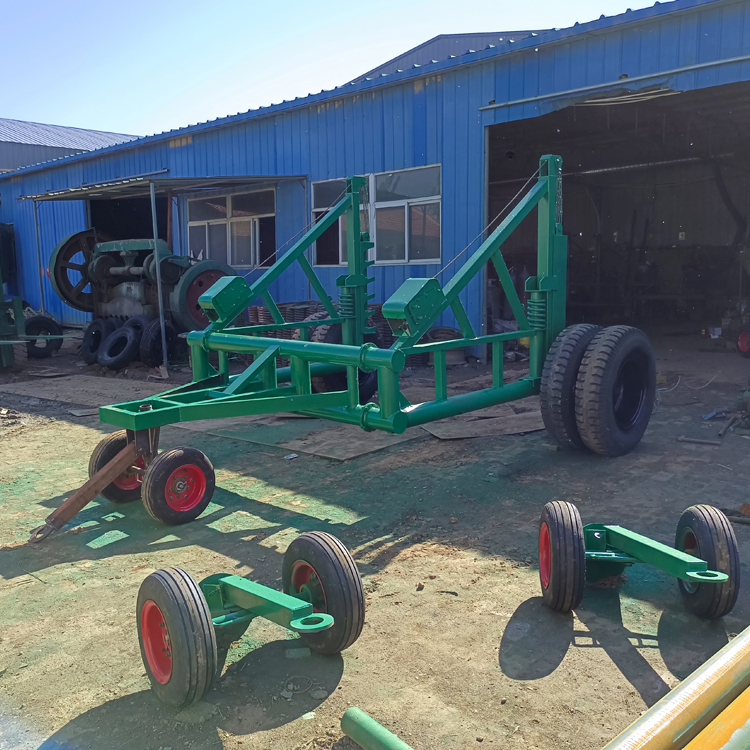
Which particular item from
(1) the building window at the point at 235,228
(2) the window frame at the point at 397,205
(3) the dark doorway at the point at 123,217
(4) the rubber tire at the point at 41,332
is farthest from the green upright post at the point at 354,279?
(3) the dark doorway at the point at 123,217

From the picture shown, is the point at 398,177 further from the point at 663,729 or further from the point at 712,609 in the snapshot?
the point at 663,729

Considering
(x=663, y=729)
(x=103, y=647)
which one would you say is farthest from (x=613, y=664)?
(x=103, y=647)

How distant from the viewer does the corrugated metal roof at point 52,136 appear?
32969mm

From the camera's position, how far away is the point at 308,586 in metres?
2.91

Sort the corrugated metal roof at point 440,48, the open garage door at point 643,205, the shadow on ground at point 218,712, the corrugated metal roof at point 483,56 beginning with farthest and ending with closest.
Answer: the corrugated metal roof at point 440,48, the open garage door at point 643,205, the corrugated metal roof at point 483,56, the shadow on ground at point 218,712

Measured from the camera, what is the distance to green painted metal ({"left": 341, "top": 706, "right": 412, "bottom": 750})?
2.02 meters

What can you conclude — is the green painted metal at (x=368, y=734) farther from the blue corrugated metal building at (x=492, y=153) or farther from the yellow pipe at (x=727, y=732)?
the blue corrugated metal building at (x=492, y=153)

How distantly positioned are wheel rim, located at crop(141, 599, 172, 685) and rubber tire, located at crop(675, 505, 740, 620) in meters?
2.19

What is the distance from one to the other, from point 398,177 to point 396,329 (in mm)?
7201

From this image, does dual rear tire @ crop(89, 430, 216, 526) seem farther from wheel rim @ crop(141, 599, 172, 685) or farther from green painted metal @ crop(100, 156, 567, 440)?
wheel rim @ crop(141, 599, 172, 685)

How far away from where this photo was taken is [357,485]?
16.8 feet

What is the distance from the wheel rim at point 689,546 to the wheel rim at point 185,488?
2759 mm

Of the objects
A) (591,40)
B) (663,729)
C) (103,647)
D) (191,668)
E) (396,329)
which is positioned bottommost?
(103,647)

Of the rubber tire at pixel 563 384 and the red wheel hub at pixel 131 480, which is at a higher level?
the rubber tire at pixel 563 384
